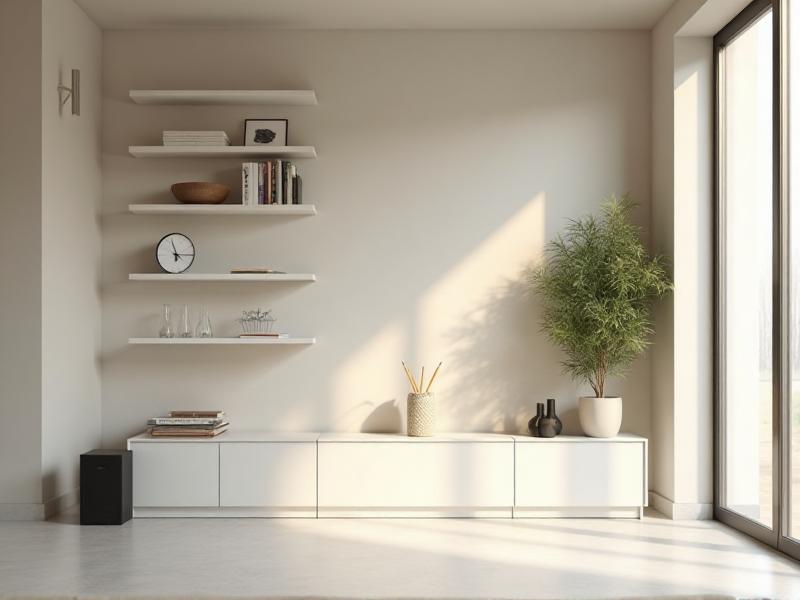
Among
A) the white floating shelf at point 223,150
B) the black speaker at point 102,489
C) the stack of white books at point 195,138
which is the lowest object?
the black speaker at point 102,489

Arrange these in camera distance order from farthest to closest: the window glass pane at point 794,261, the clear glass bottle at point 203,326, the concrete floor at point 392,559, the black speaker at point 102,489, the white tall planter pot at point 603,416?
the clear glass bottle at point 203,326 < the white tall planter pot at point 603,416 < the black speaker at point 102,489 < the window glass pane at point 794,261 < the concrete floor at point 392,559

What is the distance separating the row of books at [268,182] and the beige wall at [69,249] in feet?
3.18

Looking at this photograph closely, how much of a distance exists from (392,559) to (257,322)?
73.0 inches

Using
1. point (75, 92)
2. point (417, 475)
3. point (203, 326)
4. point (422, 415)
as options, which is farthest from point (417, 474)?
point (75, 92)

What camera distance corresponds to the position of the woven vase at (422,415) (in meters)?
4.98

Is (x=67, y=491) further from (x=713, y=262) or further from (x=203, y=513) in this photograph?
(x=713, y=262)

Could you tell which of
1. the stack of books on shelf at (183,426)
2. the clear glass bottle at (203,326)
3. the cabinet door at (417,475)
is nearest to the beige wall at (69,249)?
the stack of books on shelf at (183,426)

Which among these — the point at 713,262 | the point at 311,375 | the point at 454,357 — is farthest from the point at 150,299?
the point at 713,262

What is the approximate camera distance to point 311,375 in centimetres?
527

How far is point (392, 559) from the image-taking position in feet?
12.8

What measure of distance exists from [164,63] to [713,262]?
3.52m

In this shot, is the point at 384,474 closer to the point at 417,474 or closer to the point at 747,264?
the point at 417,474

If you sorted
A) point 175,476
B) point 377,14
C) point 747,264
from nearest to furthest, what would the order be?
point 747,264 < point 175,476 < point 377,14

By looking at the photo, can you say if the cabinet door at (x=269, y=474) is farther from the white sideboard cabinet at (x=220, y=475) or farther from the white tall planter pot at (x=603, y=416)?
the white tall planter pot at (x=603, y=416)
